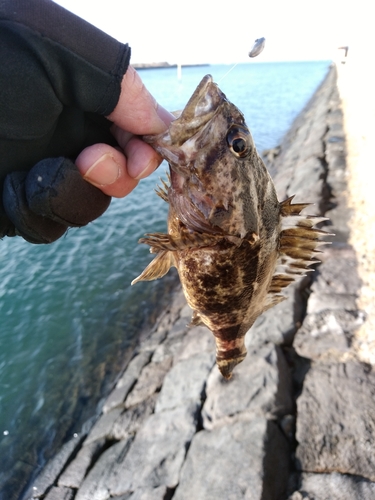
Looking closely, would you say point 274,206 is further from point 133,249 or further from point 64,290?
point 133,249

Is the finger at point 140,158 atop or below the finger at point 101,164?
atop

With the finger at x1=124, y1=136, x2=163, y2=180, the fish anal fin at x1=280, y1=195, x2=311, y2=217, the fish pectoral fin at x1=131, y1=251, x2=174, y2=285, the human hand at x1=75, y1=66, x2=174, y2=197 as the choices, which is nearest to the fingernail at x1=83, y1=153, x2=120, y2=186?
the human hand at x1=75, y1=66, x2=174, y2=197

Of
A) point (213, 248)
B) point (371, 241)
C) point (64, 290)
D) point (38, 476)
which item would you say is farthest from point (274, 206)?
point (64, 290)

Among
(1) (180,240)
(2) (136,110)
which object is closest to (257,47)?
(2) (136,110)

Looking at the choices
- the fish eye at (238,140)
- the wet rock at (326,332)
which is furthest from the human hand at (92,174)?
the wet rock at (326,332)

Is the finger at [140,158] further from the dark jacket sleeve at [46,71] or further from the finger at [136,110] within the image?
the dark jacket sleeve at [46,71]

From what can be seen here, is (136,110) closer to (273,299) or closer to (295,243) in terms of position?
(295,243)
